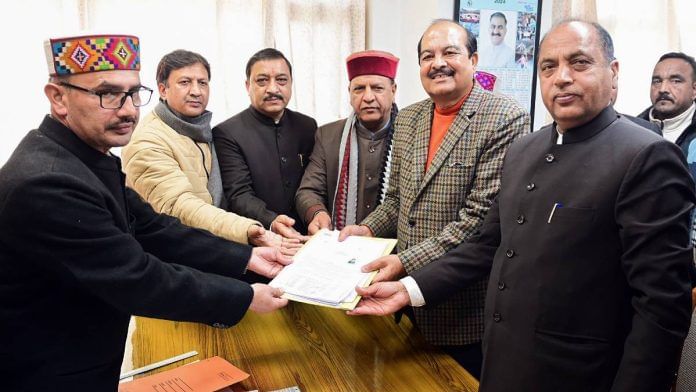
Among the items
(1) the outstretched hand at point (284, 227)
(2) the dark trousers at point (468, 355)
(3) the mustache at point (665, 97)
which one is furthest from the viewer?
(3) the mustache at point (665, 97)

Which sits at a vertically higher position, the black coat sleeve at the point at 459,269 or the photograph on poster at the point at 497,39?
the photograph on poster at the point at 497,39

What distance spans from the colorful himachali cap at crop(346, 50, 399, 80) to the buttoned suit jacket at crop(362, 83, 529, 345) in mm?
618

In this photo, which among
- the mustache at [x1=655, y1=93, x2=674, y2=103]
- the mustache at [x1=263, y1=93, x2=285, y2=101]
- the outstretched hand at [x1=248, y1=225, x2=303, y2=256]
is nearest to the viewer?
the outstretched hand at [x1=248, y1=225, x2=303, y2=256]

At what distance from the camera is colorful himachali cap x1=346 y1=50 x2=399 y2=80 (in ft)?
7.89

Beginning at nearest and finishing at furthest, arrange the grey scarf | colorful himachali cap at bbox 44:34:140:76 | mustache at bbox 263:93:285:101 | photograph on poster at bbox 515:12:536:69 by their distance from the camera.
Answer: colorful himachali cap at bbox 44:34:140:76 < the grey scarf < mustache at bbox 263:93:285:101 < photograph on poster at bbox 515:12:536:69

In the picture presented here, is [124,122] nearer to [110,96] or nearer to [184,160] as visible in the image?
[110,96]

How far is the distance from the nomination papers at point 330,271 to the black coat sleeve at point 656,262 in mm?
707

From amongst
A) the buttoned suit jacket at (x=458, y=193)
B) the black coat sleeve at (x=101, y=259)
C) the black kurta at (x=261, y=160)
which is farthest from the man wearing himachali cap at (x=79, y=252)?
the black kurta at (x=261, y=160)

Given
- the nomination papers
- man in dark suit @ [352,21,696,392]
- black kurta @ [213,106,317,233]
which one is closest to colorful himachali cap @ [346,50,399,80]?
black kurta @ [213,106,317,233]

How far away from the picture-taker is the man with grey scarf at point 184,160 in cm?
207

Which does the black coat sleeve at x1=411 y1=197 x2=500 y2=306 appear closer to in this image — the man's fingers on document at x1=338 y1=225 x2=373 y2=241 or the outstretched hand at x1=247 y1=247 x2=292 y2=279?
the man's fingers on document at x1=338 y1=225 x2=373 y2=241

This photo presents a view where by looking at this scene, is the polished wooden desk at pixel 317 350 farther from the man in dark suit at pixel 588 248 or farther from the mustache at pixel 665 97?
the mustache at pixel 665 97

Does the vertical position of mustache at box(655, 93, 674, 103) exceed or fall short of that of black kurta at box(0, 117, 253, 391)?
it exceeds it

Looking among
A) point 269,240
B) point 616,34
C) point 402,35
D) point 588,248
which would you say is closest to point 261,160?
point 269,240
